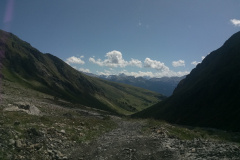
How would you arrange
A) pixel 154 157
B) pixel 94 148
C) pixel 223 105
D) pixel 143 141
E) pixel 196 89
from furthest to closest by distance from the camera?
pixel 196 89 < pixel 223 105 < pixel 143 141 < pixel 94 148 < pixel 154 157

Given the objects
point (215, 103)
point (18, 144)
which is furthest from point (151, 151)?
point (215, 103)

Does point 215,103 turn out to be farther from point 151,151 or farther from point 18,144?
point 18,144

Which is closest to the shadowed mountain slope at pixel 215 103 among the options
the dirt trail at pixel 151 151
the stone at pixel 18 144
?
the dirt trail at pixel 151 151

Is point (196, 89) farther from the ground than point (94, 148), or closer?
farther from the ground

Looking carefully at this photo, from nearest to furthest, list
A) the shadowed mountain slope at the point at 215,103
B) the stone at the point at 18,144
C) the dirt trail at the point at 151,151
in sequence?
1. the stone at the point at 18,144
2. the dirt trail at the point at 151,151
3. the shadowed mountain slope at the point at 215,103

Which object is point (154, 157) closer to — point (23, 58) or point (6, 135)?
point (6, 135)

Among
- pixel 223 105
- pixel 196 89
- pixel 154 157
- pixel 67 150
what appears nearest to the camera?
pixel 154 157

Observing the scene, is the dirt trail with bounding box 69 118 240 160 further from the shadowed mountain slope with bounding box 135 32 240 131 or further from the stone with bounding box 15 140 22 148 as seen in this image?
the shadowed mountain slope with bounding box 135 32 240 131

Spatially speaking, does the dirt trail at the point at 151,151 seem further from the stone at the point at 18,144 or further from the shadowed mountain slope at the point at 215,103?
the shadowed mountain slope at the point at 215,103

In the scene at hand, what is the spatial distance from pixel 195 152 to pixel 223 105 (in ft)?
196

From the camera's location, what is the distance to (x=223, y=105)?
6706 centimetres

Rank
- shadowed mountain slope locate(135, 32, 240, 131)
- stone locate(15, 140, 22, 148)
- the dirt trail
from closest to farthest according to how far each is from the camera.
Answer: stone locate(15, 140, 22, 148) < the dirt trail < shadowed mountain slope locate(135, 32, 240, 131)

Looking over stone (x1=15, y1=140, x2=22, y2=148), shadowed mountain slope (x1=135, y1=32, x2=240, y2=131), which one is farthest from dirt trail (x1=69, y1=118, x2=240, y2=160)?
shadowed mountain slope (x1=135, y1=32, x2=240, y2=131)

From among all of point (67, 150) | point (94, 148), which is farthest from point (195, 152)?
point (67, 150)
